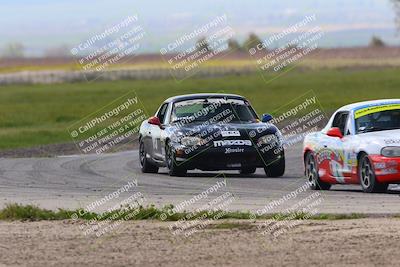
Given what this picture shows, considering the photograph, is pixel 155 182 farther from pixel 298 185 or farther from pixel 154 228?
pixel 154 228

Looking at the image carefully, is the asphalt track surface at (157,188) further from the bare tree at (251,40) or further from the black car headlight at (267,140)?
the bare tree at (251,40)

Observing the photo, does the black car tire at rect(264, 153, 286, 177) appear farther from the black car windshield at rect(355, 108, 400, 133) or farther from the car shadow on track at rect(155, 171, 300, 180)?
the black car windshield at rect(355, 108, 400, 133)

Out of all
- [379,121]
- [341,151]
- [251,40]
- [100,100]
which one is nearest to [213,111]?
[341,151]

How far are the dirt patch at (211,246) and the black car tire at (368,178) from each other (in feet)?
12.9

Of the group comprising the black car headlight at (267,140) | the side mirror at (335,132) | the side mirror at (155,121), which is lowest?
the black car headlight at (267,140)

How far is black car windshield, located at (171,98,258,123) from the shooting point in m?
24.1

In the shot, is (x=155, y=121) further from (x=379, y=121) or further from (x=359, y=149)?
(x=359, y=149)

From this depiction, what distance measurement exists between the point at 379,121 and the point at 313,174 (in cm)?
167

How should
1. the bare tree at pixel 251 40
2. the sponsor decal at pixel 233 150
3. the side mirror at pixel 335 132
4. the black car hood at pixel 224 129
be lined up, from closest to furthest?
the side mirror at pixel 335 132
the sponsor decal at pixel 233 150
the black car hood at pixel 224 129
the bare tree at pixel 251 40

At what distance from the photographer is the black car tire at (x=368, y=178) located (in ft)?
61.4

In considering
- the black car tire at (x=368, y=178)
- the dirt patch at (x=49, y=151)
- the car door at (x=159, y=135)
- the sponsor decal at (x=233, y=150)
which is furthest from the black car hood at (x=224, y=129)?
the dirt patch at (x=49, y=151)

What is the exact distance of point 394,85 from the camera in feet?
281

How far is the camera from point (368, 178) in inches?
749

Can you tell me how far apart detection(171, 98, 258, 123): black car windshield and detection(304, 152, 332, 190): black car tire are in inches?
118
